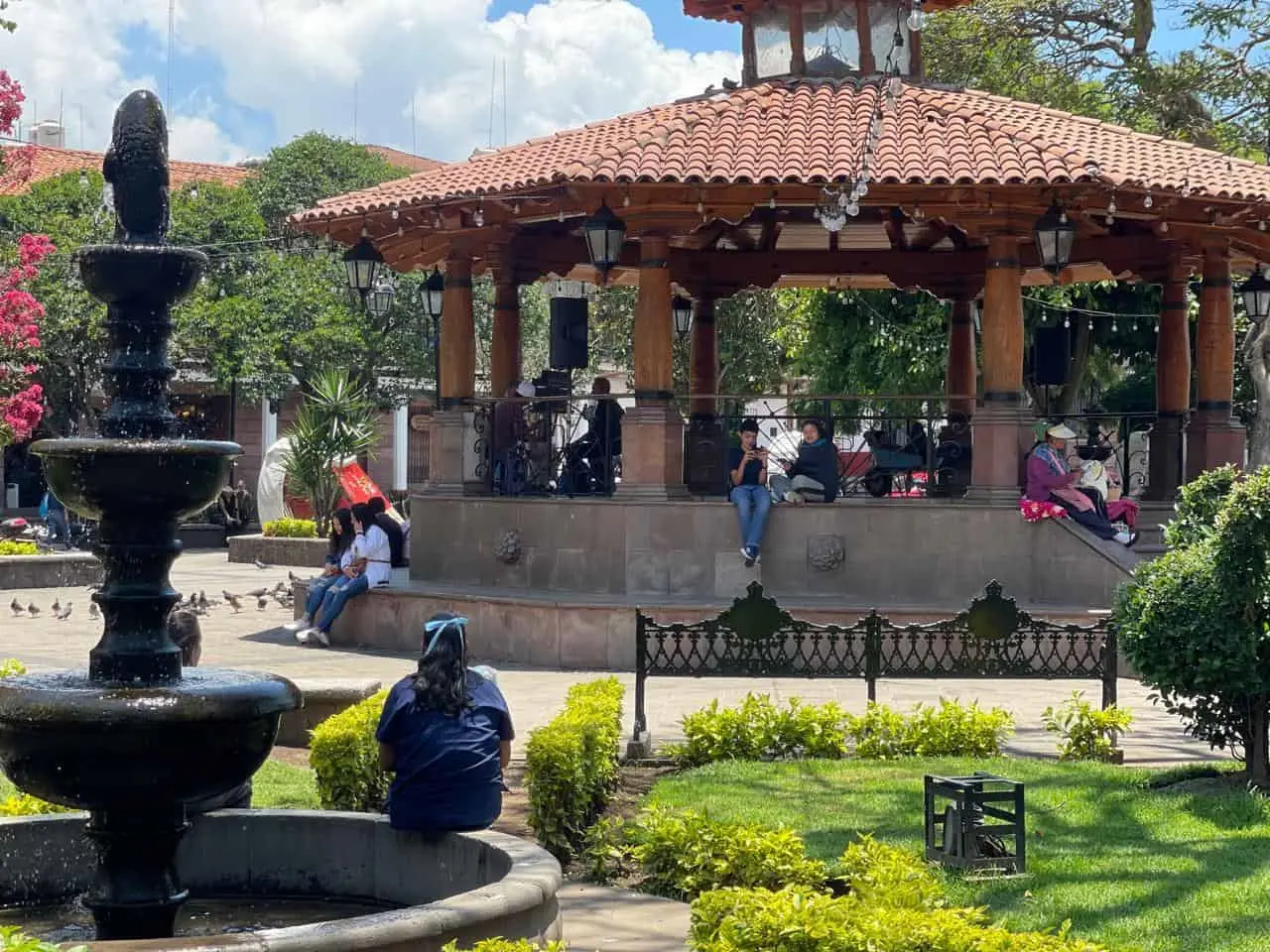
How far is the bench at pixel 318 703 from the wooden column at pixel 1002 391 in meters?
7.32

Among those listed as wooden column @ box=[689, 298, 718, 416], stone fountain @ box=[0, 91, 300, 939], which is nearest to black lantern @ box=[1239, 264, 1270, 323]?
wooden column @ box=[689, 298, 718, 416]

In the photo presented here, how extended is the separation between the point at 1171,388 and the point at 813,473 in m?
4.79

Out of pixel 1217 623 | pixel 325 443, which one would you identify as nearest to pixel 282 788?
pixel 1217 623

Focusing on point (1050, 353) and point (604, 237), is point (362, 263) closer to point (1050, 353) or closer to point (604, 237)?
point (604, 237)

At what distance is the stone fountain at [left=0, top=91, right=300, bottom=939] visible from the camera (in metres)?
6.00

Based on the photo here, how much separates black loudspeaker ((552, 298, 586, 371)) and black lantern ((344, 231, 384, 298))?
9.57 ft

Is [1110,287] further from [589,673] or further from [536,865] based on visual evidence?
[536,865]

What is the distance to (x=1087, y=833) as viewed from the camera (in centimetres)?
891

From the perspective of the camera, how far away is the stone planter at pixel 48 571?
2564 cm

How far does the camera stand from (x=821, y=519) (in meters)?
17.1

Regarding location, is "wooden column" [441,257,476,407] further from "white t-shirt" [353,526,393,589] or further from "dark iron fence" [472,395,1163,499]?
"white t-shirt" [353,526,393,589]

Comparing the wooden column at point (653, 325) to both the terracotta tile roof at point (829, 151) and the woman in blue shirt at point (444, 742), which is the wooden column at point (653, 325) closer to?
the terracotta tile roof at point (829, 151)

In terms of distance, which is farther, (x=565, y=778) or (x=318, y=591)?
(x=318, y=591)

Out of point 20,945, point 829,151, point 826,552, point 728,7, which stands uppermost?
point 728,7
